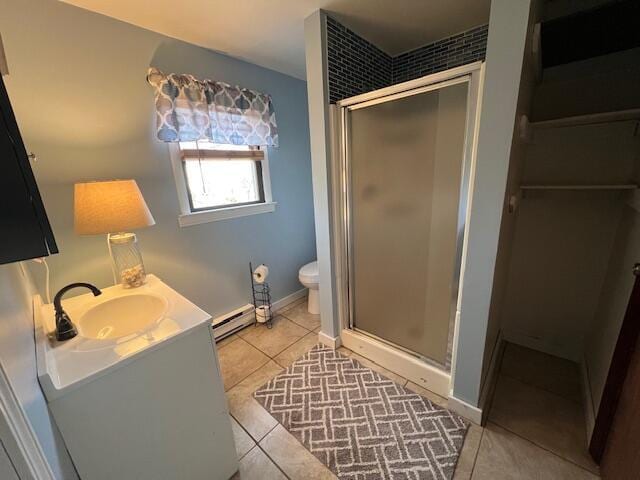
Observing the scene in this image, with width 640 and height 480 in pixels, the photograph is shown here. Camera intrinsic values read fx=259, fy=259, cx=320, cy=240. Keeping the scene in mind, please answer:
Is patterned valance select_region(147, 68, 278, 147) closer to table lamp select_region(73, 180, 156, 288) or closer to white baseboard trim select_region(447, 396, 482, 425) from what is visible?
table lamp select_region(73, 180, 156, 288)

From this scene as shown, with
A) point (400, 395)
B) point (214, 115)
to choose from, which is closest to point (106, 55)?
point (214, 115)

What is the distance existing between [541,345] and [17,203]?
2703 mm

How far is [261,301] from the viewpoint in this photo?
2.51m

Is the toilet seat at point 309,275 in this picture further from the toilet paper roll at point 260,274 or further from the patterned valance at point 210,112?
the patterned valance at point 210,112

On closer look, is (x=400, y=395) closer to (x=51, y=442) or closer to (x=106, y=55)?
(x=51, y=442)

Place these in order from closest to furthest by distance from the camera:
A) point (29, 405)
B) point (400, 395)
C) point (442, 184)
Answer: point (29, 405)
point (442, 184)
point (400, 395)

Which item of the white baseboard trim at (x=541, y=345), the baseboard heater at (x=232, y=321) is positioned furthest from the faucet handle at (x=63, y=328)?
the white baseboard trim at (x=541, y=345)

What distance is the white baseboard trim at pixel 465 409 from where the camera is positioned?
1402 millimetres

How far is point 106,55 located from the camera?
4.90ft

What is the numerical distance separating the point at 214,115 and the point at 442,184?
5.32 ft

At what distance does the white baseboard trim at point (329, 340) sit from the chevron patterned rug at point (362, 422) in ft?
0.53

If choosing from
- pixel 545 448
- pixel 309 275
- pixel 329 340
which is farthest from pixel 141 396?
pixel 545 448

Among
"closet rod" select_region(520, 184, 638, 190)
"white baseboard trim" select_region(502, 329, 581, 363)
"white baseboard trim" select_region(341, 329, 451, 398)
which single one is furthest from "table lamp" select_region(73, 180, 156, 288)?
"white baseboard trim" select_region(502, 329, 581, 363)

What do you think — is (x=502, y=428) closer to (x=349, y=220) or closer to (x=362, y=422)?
(x=362, y=422)
